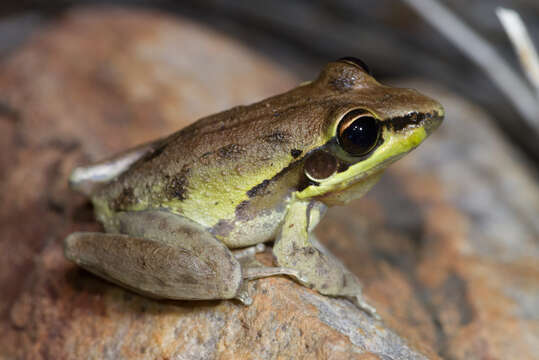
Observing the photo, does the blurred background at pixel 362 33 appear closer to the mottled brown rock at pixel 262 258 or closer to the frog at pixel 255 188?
the mottled brown rock at pixel 262 258

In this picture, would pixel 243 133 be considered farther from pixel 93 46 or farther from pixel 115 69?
pixel 93 46

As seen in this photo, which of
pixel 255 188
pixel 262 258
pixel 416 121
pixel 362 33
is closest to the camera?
pixel 416 121

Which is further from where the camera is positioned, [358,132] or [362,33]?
[362,33]

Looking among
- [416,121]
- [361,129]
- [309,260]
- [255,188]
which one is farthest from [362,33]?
[309,260]

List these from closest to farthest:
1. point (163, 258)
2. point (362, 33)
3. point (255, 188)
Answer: point (163, 258) → point (255, 188) → point (362, 33)

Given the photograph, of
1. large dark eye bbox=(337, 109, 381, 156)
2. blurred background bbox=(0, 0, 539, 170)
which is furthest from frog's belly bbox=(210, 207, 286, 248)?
blurred background bbox=(0, 0, 539, 170)

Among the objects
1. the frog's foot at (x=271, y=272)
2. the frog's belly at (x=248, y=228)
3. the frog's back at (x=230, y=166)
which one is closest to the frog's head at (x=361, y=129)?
the frog's back at (x=230, y=166)

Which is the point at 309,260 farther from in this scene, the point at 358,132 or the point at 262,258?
the point at 358,132
